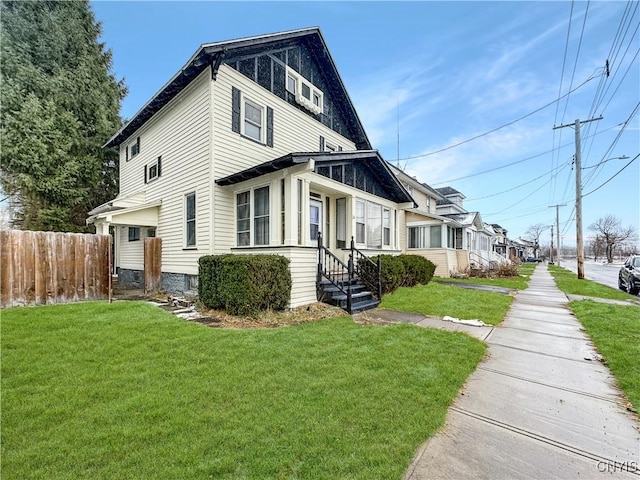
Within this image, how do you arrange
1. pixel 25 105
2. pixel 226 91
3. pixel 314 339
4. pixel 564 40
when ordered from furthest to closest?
pixel 25 105, pixel 564 40, pixel 226 91, pixel 314 339

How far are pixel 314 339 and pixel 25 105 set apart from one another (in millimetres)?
17439

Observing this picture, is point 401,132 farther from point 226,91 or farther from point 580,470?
point 580,470

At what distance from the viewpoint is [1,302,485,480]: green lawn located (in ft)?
6.88

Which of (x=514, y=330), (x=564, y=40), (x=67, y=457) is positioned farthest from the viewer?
(x=564, y=40)

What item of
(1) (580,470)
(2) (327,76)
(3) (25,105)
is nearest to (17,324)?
(1) (580,470)

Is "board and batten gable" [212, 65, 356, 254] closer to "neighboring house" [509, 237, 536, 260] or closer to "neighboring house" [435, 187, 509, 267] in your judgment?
"neighboring house" [435, 187, 509, 267]

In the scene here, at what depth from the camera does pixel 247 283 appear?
247 inches

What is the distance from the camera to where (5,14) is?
13.4 meters

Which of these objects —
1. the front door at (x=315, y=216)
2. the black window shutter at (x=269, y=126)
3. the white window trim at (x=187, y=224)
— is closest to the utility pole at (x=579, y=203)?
the front door at (x=315, y=216)

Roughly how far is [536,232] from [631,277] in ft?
280

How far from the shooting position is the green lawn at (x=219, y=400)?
2.10 m

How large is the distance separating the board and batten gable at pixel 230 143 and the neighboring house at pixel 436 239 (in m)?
9.38
